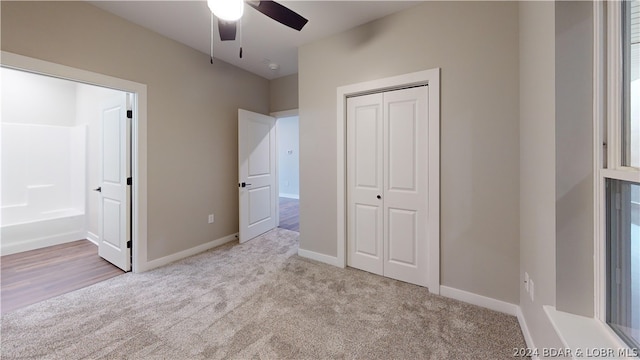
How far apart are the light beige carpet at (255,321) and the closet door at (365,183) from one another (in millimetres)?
263

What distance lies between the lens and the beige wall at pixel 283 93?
418 centimetres

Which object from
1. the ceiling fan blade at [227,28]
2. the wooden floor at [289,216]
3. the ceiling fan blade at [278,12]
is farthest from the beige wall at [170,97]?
the ceiling fan blade at [278,12]

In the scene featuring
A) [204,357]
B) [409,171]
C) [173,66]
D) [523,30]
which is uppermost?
[173,66]

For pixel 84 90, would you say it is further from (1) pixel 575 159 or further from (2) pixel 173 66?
(1) pixel 575 159

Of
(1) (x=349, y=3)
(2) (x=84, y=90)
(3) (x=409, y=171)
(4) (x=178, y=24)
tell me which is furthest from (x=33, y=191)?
(3) (x=409, y=171)

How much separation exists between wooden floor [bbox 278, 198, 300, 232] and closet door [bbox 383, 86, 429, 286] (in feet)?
7.18

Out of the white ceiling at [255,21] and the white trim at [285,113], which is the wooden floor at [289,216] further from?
the white ceiling at [255,21]

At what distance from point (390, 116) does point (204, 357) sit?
2496 mm

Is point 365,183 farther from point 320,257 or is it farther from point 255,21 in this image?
point 255,21

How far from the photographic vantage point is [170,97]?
3.00m

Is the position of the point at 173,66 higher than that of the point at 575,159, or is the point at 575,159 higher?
the point at 173,66

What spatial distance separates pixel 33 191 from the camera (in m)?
3.76

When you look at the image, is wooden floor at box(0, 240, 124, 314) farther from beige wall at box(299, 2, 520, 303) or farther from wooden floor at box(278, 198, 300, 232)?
beige wall at box(299, 2, 520, 303)

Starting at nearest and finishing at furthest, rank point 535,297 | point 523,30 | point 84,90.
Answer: point 535,297
point 523,30
point 84,90
